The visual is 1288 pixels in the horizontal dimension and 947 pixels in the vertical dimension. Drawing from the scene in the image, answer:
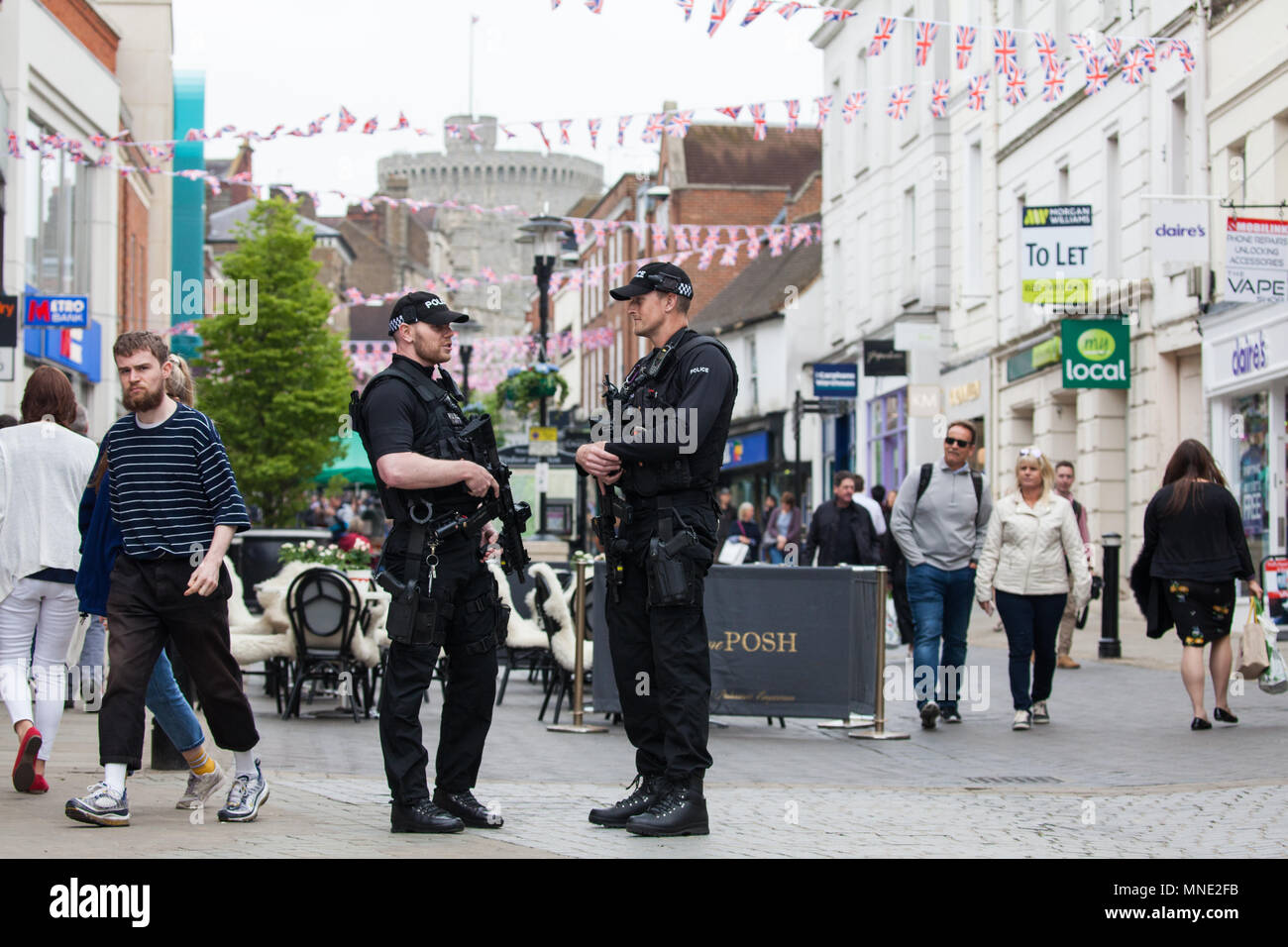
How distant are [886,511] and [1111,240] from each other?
588cm

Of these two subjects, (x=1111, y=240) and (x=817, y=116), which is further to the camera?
(x=1111, y=240)

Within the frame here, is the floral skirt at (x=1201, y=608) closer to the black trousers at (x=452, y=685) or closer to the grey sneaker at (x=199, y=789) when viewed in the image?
the black trousers at (x=452, y=685)

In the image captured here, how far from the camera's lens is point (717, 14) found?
13875 millimetres

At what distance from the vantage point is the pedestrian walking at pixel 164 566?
6453 mm

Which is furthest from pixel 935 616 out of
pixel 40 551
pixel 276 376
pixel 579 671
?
pixel 276 376

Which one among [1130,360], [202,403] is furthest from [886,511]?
[202,403]

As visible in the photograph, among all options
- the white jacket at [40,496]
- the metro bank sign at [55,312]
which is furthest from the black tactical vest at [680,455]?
the metro bank sign at [55,312]

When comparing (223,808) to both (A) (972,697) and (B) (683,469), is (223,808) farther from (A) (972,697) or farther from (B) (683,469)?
(A) (972,697)

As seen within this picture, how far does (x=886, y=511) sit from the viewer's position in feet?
66.7

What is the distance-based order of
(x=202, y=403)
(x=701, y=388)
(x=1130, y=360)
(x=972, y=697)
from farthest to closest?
1. (x=202, y=403)
2. (x=1130, y=360)
3. (x=972, y=697)
4. (x=701, y=388)

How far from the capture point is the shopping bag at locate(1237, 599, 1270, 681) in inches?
423

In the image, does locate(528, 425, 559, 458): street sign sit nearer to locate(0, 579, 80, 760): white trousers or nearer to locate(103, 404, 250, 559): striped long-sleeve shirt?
locate(0, 579, 80, 760): white trousers

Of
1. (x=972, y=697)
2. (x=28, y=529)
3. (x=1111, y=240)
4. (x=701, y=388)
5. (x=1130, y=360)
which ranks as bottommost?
(x=972, y=697)

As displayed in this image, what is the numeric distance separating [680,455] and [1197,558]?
5507 mm
